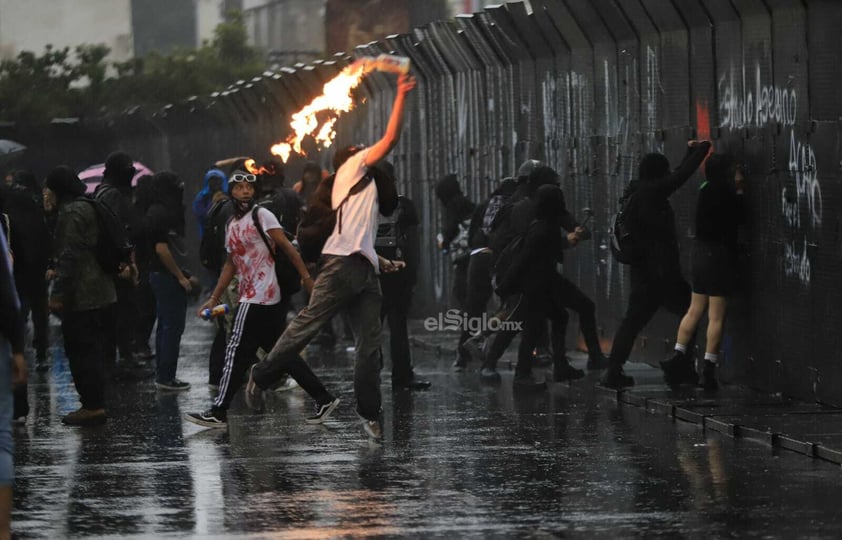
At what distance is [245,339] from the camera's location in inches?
506

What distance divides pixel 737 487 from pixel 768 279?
433 centimetres

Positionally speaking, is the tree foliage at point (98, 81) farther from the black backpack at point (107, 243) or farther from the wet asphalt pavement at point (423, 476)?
the wet asphalt pavement at point (423, 476)

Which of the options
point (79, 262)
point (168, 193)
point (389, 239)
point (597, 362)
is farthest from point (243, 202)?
point (597, 362)

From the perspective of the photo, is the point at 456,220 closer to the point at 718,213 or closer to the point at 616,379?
the point at 616,379

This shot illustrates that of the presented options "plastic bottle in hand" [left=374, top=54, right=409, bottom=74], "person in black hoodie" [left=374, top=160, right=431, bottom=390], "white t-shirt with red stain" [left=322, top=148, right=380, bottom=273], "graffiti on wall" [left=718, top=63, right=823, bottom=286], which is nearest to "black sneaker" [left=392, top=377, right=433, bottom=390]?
"person in black hoodie" [left=374, top=160, right=431, bottom=390]

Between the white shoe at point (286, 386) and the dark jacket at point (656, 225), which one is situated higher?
the dark jacket at point (656, 225)

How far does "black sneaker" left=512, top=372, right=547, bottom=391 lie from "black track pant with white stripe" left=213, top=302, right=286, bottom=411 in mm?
2672

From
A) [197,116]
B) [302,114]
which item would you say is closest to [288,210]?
[302,114]

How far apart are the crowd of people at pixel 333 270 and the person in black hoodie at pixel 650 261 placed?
0.04 ft

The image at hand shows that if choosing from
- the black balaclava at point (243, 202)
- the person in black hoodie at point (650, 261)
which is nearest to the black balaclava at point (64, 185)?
the black balaclava at point (243, 202)

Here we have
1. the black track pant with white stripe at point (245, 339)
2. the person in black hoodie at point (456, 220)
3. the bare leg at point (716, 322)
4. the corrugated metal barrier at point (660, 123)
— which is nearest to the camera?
the black track pant with white stripe at point (245, 339)

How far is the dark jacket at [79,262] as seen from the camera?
13.4m

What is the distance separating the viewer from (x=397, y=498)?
9477 millimetres

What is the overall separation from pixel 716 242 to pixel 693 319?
2.04 feet
